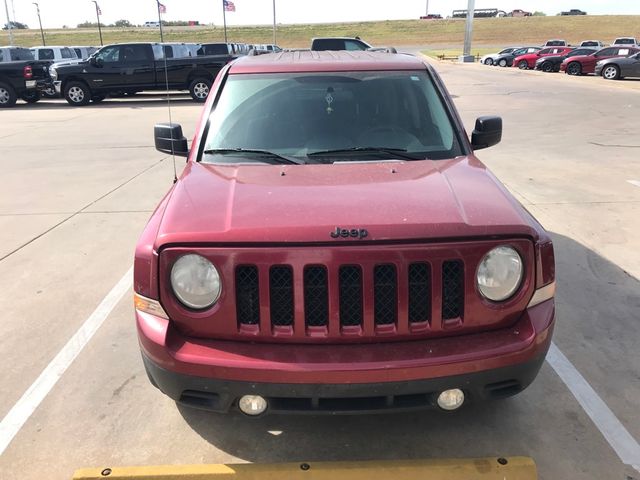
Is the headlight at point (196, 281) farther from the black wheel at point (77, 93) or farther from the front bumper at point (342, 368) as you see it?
the black wheel at point (77, 93)

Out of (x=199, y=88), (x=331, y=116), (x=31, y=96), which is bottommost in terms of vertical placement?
(x=31, y=96)

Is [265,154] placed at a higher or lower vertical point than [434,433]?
higher

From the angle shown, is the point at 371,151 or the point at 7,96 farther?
the point at 7,96

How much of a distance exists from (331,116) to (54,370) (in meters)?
2.38

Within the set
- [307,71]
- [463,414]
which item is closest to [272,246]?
[463,414]

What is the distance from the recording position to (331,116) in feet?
11.4

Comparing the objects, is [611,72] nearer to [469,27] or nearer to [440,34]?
[469,27]

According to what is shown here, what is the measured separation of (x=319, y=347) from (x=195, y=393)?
1.84ft

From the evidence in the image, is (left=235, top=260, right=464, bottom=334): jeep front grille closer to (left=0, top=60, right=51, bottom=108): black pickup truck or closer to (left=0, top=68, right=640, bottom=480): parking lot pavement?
(left=0, top=68, right=640, bottom=480): parking lot pavement

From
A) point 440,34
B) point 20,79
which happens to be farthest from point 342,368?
point 440,34

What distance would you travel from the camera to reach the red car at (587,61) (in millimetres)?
27128

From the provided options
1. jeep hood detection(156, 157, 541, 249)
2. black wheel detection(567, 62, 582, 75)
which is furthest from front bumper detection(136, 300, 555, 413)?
black wheel detection(567, 62, 582, 75)

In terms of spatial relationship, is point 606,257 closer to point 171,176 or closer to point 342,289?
point 342,289

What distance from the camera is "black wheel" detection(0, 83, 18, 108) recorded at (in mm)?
19188
